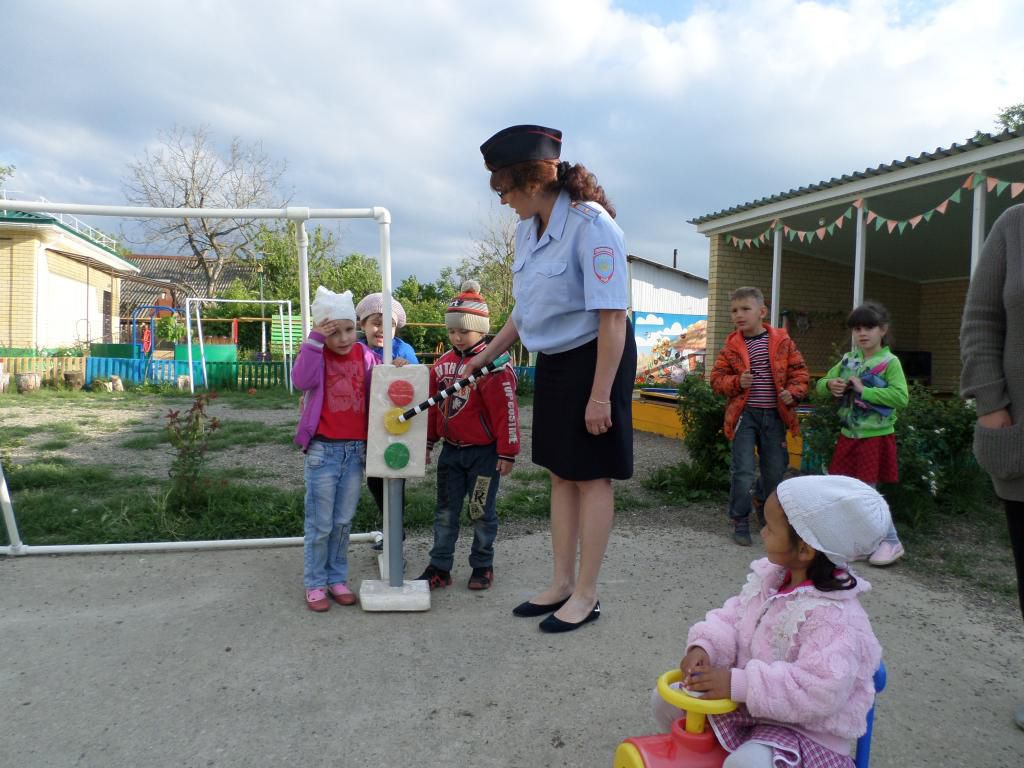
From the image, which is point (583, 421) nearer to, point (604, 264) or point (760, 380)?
point (604, 264)

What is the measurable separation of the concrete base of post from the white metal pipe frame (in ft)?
1.06

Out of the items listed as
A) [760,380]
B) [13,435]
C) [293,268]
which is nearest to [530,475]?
[760,380]

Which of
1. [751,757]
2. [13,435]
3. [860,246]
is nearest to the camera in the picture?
[751,757]

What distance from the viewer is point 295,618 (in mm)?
3148

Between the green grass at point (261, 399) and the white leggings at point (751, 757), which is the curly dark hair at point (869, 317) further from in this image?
the green grass at point (261, 399)

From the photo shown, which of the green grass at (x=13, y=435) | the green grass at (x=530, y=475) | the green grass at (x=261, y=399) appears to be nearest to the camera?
the green grass at (x=530, y=475)

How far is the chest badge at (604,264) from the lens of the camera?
284cm

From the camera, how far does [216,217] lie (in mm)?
3863

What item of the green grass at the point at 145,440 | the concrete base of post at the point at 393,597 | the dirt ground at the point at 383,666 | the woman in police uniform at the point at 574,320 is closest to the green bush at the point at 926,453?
the dirt ground at the point at 383,666

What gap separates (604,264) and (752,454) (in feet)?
7.46

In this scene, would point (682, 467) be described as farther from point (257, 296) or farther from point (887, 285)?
point (257, 296)

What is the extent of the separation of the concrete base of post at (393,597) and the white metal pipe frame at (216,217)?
0.32 m

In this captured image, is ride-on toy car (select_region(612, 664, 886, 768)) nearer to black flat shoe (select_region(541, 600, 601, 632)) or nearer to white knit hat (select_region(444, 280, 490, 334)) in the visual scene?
black flat shoe (select_region(541, 600, 601, 632))

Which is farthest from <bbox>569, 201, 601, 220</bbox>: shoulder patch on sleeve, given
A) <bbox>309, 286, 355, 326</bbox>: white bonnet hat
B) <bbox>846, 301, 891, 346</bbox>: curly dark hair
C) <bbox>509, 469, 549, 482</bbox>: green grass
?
<bbox>509, 469, 549, 482</bbox>: green grass
